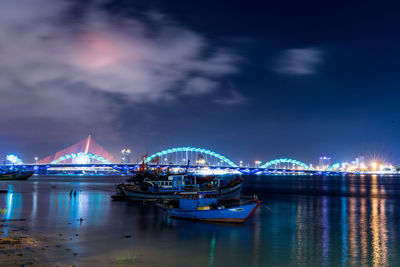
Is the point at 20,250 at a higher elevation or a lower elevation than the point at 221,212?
lower

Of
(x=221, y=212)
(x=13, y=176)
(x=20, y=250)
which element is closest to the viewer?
(x=20, y=250)

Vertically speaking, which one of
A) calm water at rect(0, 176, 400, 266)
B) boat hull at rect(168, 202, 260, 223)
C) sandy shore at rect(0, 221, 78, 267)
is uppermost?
boat hull at rect(168, 202, 260, 223)

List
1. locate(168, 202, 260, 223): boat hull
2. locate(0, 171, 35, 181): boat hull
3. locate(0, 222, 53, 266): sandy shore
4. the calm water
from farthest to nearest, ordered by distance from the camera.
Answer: locate(0, 171, 35, 181): boat hull < locate(168, 202, 260, 223): boat hull < the calm water < locate(0, 222, 53, 266): sandy shore

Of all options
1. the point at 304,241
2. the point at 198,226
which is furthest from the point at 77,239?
the point at 304,241

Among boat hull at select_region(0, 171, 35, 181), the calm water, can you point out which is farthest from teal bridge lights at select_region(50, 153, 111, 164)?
the calm water

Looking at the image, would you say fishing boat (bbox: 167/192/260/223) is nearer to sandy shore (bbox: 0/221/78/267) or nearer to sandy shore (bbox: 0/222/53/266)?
sandy shore (bbox: 0/221/78/267)

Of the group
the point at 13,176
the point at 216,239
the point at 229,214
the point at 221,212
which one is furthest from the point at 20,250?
→ the point at 13,176

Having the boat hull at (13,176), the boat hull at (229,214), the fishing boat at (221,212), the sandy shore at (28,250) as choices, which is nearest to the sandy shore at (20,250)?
the sandy shore at (28,250)

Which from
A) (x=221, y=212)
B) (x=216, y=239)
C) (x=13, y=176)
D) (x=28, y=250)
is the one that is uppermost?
(x=221, y=212)

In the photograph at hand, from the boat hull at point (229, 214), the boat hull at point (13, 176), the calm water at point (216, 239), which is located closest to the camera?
the calm water at point (216, 239)

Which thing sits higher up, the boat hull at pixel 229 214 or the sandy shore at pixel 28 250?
the boat hull at pixel 229 214

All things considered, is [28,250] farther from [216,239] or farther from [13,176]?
[13,176]

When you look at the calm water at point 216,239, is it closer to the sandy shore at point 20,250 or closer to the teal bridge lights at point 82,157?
the sandy shore at point 20,250

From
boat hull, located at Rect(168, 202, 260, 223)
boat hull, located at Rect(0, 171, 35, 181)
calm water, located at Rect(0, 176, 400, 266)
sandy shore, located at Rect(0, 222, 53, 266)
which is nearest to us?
sandy shore, located at Rect(0, 222, 53, 266)
